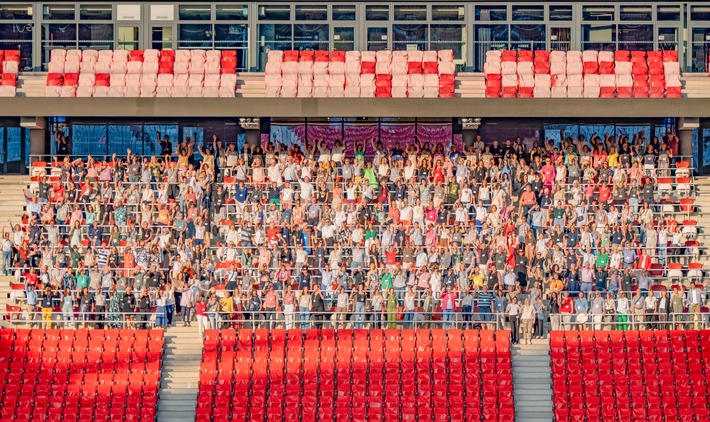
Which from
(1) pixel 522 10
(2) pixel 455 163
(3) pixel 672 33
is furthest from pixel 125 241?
(3) pixel 672 33

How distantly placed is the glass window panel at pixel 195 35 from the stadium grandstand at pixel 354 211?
0.07 metres

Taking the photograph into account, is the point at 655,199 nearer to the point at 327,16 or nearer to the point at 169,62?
the point at 327,16

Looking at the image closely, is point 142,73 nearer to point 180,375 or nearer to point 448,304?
point 180,375

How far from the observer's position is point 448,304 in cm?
4200

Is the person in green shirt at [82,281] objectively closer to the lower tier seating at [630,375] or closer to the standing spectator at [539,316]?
the standing spectator at [539,316]

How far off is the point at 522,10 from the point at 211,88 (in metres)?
9.29

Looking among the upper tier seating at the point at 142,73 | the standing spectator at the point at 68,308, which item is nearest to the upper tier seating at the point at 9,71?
the upper tier seating at the point at 142,73

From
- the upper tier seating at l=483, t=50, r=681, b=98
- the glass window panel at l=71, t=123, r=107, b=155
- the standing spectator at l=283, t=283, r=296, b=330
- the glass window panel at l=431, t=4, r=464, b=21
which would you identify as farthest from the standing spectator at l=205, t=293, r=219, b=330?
the glass window panel at l=431, t=4, r=464, b=21

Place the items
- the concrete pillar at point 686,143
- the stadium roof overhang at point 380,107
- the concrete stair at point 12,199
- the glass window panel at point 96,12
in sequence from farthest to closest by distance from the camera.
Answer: the glass window panel at point 96,12
the concrete pillar at point 686,143
the stadium roof overhang at point 380,107
the concrete stair at point 12,199

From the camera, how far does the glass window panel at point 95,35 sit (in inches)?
1966

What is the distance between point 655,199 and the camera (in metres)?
46.2

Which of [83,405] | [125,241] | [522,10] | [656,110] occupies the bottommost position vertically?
[83,405]

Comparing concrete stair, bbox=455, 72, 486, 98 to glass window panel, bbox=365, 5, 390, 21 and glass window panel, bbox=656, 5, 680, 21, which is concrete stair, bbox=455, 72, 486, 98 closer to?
glass window panel, bbox=365, 5, 390, 21

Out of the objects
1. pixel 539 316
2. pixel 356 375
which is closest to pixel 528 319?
pixel 539 316
